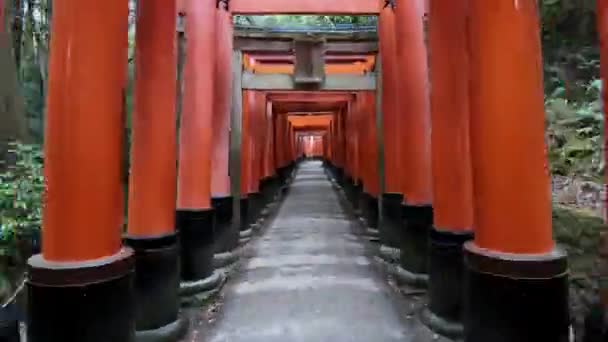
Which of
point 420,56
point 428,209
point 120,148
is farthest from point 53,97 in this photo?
point 420,56

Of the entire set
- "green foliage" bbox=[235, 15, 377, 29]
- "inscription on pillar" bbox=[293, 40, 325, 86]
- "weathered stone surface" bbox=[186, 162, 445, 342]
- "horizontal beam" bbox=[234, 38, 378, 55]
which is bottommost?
"weathered stone surface" bbox=[186, 162, 445, 342]

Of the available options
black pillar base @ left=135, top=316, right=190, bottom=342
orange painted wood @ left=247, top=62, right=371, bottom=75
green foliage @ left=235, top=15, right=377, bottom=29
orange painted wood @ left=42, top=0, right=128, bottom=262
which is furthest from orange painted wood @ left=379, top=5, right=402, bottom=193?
green foliage @ left=235, top=15, right=377, bottom=29

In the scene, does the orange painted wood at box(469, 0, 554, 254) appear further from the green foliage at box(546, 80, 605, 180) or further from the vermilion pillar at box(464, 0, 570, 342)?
the green foliage at box(546, 80, 605, 180)

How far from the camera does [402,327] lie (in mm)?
4359

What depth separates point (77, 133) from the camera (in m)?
2.50

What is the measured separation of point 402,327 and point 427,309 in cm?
31

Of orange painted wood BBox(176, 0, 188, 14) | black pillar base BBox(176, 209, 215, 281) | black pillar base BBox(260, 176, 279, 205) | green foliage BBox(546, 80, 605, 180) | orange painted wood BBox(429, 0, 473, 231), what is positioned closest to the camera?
orange painted wood BBox(429, 0, 473, 231)

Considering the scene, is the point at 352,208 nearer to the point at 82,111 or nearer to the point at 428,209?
the point at 428,209

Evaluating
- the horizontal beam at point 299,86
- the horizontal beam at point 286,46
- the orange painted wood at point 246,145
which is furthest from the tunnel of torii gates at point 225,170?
the orange painted wood at point 246,145

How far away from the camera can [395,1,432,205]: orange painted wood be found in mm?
5695

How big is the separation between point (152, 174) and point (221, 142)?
3291 millimetres

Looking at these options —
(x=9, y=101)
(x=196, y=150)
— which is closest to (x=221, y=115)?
(x=196, y=150)

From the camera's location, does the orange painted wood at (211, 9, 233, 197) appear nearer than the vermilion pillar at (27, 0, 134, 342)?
No

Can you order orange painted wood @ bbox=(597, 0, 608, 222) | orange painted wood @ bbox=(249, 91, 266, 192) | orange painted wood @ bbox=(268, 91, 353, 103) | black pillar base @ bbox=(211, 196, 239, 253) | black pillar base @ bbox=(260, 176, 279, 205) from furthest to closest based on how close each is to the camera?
orange painted wood @ bbox=(268, 91, 353, 103) < black pillar base @ bbox=(260, 176, 279, 205) < orange painted wood @ bbox=(249, 91, 266, 192) < black pillar base @ bbox=(211, 196, 239, 253) < orange painted wood @ bbox=(597, 0, 608, 222)
